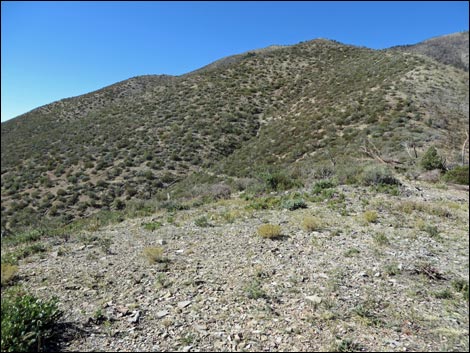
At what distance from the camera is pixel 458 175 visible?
13008 mm

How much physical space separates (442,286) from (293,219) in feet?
15.9

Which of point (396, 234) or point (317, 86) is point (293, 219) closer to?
point (396, 234)

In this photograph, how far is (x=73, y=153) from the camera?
3344 centimetres

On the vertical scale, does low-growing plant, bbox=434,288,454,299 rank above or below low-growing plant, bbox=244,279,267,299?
below

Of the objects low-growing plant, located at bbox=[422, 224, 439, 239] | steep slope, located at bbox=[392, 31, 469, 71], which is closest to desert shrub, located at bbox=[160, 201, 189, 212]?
low-growing plant, located at bbox=[422, 224, 439, 239]

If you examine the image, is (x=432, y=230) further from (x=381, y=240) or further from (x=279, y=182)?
(x=279, y=182)

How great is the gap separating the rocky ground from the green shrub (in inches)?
12.8

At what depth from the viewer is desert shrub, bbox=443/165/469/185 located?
496 inches

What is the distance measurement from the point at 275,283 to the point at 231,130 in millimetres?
30714

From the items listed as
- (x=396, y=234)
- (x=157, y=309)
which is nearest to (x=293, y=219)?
(x=396, y=234)

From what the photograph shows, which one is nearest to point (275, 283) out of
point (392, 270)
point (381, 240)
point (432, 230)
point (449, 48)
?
point (392, 270)

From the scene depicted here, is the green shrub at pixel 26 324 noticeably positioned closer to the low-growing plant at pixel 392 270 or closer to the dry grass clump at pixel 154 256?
the dry grass clump at pixel 154 256

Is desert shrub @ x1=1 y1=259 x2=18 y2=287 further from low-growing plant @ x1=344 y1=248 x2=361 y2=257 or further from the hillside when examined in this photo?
low-growing plant @ x1=344 y1=248 x2=361 y2=257

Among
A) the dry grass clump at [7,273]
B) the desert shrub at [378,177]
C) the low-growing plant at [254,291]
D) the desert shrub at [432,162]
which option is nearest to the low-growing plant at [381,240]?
the low-growing plant at [254,291]
